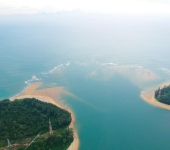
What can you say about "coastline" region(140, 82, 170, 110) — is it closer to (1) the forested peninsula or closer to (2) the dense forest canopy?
(2) the dense forest canopy

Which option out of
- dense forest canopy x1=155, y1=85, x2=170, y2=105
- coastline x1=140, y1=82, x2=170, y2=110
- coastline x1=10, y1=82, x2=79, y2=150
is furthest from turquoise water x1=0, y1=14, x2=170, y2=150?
dense forest canopy x1=155, y1=85, x2=170, y2=105

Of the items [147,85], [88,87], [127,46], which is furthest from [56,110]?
[127,46]

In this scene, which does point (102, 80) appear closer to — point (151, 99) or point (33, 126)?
point (151, 99)

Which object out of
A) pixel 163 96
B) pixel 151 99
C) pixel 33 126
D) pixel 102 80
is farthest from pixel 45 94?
pixel 163 96

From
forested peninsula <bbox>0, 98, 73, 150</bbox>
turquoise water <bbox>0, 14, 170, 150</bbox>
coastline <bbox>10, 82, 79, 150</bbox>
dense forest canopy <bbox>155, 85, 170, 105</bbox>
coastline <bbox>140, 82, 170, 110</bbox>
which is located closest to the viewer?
forested peninsula <bbox>0, 98, 73, 150</bbox>

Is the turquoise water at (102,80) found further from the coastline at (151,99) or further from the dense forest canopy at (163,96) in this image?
the dense forest canopy at (163,96)
